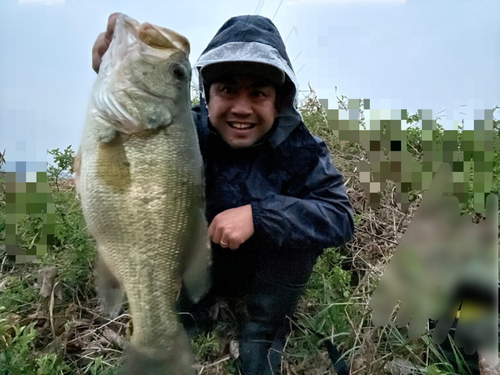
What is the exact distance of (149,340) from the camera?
1710 millimetres

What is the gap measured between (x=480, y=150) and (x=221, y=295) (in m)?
1.75

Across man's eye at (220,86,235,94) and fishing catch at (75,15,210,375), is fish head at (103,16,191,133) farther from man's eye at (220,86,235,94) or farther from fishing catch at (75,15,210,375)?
man's eye at (220,86,235,94)

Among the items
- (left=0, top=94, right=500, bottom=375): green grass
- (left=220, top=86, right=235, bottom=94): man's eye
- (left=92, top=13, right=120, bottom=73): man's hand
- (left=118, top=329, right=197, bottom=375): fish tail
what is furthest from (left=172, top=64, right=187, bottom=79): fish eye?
(left=0, top=94, right=500, bottom=375): green grass

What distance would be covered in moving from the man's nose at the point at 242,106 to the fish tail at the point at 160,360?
104cm

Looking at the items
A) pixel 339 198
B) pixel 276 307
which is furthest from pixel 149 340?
pixel 339 198

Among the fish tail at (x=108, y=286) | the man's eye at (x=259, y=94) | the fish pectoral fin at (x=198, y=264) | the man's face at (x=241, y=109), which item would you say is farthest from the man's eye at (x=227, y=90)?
the fish tail at (x=108, y=286)

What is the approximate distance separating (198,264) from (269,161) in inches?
28.3

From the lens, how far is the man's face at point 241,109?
2.13 metres

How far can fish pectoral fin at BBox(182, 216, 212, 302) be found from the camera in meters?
1.83

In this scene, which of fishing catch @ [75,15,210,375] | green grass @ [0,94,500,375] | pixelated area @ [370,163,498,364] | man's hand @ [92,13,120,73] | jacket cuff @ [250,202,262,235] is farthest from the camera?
green grass @ [0,94,500,375]

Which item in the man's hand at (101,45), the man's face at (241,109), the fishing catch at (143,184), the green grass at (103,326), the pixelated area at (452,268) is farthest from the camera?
the man's face at (241,109)

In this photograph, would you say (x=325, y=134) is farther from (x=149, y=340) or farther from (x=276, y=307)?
(x=149, y=340)

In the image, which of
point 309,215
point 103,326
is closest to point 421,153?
point 309,215

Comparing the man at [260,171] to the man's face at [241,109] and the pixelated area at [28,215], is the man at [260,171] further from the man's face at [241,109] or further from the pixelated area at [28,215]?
the pixelated area at [28,215]
